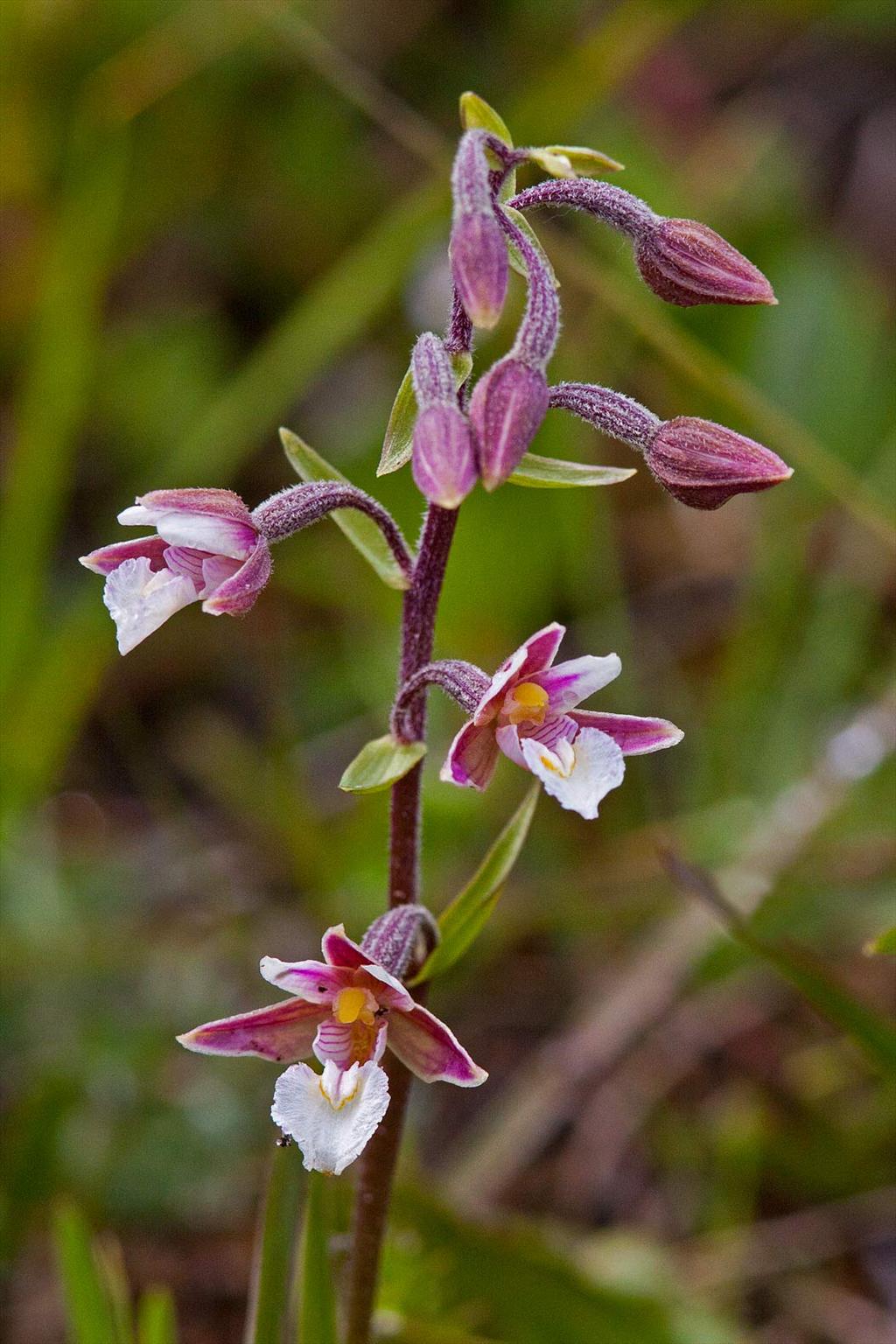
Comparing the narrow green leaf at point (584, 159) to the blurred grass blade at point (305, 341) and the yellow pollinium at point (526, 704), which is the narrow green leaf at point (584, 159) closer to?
the yellow pollinium at point (526, 704)

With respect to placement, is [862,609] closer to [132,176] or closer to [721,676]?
[721,676]

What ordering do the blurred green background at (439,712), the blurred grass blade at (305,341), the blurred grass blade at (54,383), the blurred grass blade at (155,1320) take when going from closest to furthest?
the blurred grass blade at (155,1320) < the blurred green background at (439,712) < the blurred grass blade at (54,383) < the blurred grass blade at (305,341)

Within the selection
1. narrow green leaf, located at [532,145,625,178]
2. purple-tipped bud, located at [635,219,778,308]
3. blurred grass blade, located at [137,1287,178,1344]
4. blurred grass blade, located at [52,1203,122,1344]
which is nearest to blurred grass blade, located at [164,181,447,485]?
narrow green leaf, located at [532,145,625,178]

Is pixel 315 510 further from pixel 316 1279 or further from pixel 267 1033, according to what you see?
pixel 316 1279

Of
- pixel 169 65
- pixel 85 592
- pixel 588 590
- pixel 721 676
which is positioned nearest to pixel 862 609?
pixel 721 676

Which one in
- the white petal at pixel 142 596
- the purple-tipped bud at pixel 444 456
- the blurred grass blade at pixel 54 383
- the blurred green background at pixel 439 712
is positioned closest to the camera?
the purple-tipped bud at pixel 444 456

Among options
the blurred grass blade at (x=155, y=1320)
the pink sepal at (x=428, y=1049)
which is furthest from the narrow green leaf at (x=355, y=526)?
the blurred grass blade at (x=155, y=1320)

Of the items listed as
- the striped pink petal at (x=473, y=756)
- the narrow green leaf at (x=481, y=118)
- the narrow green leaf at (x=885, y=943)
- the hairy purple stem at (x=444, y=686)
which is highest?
the narrow green leaf at (x=481, y=118)
